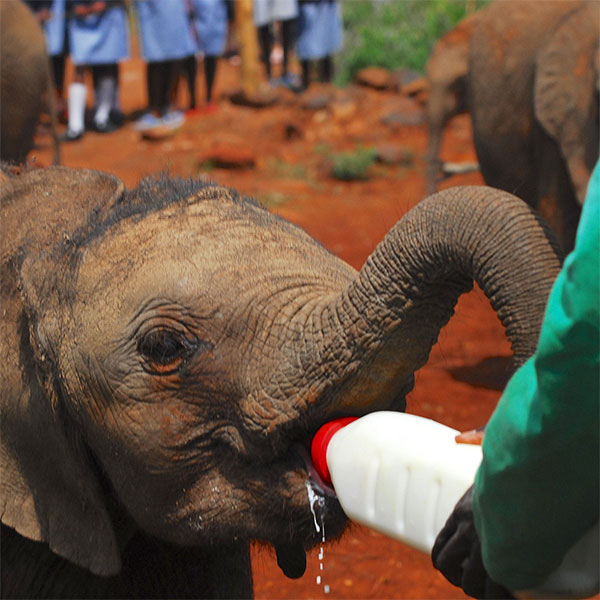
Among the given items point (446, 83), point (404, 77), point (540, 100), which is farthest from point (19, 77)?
point (404, 77)

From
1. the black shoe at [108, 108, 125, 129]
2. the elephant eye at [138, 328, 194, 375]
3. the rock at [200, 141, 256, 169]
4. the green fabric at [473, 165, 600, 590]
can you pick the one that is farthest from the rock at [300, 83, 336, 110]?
the green fabric at [473, 165, 600, 590]

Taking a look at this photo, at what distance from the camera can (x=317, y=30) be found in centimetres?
1368

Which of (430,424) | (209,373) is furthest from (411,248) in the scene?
(209,373)

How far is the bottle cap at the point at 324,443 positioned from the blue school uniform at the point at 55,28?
11140 millimetres

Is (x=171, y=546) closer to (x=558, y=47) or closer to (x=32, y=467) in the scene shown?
(x=32, y=467)

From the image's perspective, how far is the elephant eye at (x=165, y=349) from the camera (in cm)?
199

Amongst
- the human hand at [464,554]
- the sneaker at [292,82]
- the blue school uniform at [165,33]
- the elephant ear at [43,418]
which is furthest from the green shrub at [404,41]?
the human hand at [464,554]

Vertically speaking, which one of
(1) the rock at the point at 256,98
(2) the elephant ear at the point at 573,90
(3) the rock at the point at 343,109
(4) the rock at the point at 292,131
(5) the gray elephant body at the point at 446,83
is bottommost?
(1) the rock at the point at 256,98

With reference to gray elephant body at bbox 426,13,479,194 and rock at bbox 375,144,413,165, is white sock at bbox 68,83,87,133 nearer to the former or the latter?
rock at bbox 375,144,413,165

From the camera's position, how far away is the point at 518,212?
1.66 m

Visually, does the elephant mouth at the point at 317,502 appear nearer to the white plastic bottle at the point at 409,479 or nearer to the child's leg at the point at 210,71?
the white plastic bottle at the point at 409,479

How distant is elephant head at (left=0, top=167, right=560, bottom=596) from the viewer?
5.67ft

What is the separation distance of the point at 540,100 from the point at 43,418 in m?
4.26

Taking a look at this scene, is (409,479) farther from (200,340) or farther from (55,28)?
(55,28)
